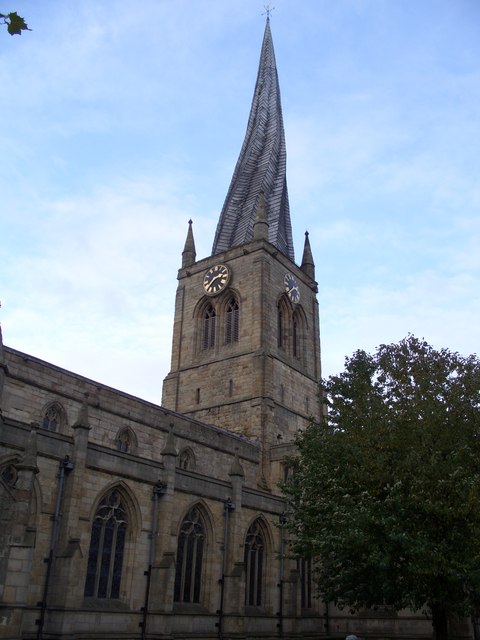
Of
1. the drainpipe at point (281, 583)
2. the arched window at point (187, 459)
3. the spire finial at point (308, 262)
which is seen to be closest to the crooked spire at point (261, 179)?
the spire finial at point (308, 262)

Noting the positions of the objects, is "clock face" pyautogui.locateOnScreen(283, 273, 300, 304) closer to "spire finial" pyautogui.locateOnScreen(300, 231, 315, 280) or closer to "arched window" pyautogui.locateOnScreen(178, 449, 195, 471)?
"spire finial" pyautogui.locateOnScreen(300, 231, 315, 280)

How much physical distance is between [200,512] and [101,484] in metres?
6.06

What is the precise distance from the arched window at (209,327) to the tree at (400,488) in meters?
23.6

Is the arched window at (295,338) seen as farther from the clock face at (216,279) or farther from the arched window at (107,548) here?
the arched window at (107,548)

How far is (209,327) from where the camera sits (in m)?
48.1

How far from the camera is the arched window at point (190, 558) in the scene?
2706 centimetres

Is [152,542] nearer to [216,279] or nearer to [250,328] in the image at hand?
[250,328]

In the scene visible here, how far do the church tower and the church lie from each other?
136mm

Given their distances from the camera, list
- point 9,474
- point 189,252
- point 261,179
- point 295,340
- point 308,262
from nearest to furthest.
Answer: point 9,474 → point 295,340 → point 189,252 → point 308,262 → point 261,179

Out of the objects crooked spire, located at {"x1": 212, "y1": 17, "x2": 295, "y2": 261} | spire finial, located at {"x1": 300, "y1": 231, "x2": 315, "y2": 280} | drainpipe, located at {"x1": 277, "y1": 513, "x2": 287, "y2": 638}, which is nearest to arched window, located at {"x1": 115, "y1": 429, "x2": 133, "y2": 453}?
drainpipe, located at {"x1": 277, "y1": 513, "x2": 287, "y2": 638}

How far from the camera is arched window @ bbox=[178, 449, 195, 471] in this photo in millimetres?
34800

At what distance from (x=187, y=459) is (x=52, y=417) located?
28.7 ft

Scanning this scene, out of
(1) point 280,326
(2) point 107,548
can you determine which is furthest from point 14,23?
(1) point 280,326

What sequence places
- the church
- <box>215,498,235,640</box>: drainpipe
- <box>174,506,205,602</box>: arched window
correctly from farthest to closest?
<box>215,498,235,640</box>: drainpipe < <box>174,506,205,602</box>: arched window < the church
